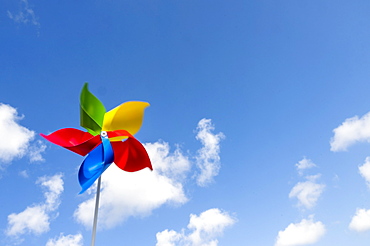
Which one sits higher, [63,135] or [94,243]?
[63,135]

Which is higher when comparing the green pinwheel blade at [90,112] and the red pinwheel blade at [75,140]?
the green pinwheel blade at [90,112]

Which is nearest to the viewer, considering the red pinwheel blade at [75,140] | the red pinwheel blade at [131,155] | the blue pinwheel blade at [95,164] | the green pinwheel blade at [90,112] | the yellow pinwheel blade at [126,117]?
the blue pinwheel blade at [95,164]

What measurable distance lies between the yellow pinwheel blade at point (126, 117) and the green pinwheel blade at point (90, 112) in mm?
156

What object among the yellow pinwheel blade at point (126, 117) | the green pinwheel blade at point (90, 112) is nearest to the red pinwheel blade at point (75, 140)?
the green pinwheel blade at point (90, 112)

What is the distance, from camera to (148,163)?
8.60 m

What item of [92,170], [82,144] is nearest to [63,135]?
[82,144]

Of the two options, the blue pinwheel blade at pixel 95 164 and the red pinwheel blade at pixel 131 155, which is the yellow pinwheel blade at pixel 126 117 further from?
the blue pinwheel blade at pixel 95 164

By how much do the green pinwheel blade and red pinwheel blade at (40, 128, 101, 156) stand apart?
187 mm

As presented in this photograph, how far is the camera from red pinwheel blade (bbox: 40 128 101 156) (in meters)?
8.08

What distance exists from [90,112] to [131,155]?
4.50 feet

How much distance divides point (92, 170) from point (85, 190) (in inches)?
23.1

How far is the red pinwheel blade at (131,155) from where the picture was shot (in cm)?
860

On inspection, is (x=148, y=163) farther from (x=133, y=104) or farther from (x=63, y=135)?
(x=63, y=135)

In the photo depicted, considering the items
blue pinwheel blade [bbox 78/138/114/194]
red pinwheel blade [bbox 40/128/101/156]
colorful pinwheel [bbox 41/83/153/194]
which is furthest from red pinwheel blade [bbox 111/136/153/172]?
red pinwheel blade [bbox 40/128/101/156]
